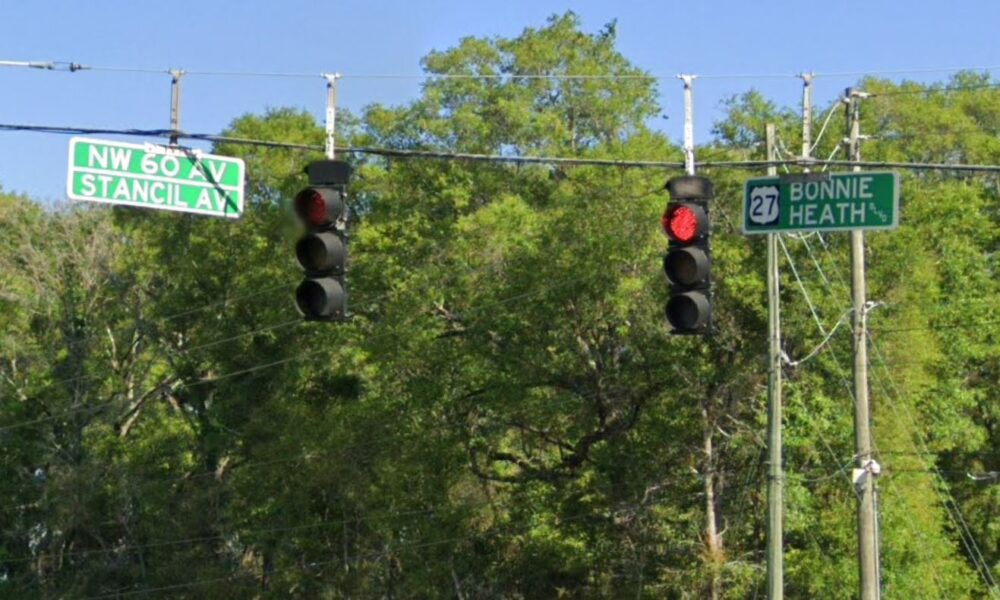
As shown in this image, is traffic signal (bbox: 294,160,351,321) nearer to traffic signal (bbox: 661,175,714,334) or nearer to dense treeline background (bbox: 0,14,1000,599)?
traffic signal (bbox: 661,175,714,334)

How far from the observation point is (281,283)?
46.2 m

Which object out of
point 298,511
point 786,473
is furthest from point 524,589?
point 786,473

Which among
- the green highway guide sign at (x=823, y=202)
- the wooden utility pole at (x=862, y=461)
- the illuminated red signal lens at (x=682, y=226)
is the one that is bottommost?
the wooden utility pole at (x=862, y=461)

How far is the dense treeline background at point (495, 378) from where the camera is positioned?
3566cm

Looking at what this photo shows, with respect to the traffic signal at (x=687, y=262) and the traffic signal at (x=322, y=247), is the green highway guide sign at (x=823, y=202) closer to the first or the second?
the traffic signal at (x=687, y=262)

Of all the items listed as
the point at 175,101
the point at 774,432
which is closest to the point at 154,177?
the point at 175,101

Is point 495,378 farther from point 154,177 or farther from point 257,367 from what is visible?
point 154,177

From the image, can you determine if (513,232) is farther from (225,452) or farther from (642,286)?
(225,452)

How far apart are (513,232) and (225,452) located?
1342 cm

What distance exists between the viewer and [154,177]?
1316 cm

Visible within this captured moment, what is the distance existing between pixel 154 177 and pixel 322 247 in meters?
1.50

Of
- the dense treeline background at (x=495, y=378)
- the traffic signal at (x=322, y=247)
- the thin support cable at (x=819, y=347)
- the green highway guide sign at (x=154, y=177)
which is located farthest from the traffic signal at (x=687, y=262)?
the dense treeline background at (x=495, y=378)

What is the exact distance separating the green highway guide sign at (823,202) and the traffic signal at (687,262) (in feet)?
5.64

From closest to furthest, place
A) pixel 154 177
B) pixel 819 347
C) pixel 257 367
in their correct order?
pixel 154 177
pixel 819 347
pixel 257 367
